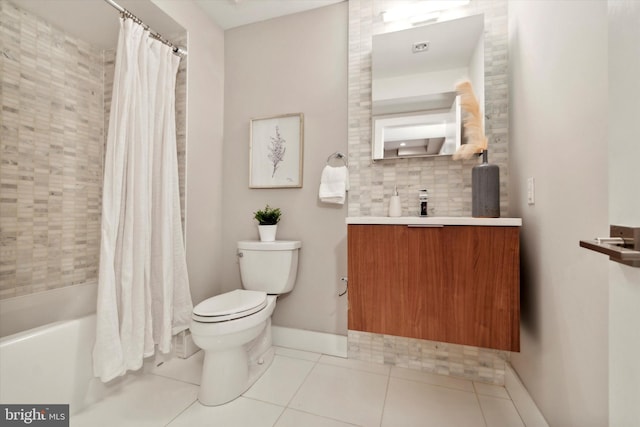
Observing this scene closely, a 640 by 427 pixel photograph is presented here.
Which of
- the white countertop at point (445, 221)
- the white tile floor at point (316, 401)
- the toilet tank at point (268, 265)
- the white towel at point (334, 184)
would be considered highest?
the white towel at point (334, 184)

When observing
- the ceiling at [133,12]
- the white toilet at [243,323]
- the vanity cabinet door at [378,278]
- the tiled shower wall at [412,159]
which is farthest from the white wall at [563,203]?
the ceiling at [133,12]

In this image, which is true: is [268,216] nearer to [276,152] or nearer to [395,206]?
[276,152]

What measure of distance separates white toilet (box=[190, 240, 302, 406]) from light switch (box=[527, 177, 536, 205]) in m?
1.28

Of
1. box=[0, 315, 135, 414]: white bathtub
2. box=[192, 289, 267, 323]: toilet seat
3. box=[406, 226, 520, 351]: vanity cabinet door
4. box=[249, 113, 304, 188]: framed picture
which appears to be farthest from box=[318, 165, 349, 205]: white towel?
box=[0, 315, 135, 414]: white bathtub

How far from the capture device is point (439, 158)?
5.36ft

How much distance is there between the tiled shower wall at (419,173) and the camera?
1520mm

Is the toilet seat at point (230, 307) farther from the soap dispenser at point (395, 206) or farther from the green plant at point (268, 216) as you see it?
the soap dispenser at point (395, 206)

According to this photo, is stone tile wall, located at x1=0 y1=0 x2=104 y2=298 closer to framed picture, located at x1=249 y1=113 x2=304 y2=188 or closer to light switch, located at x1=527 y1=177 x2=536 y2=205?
framed picture, located at x1=249 y1=113 x2=304 y2=188

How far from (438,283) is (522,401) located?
663 millimetres

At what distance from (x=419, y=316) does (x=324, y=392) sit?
65 cm

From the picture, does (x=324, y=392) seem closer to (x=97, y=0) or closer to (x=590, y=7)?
(x=590, y=7)

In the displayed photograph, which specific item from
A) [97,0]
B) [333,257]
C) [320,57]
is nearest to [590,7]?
[320,57]

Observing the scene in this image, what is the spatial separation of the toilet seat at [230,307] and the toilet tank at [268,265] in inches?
3.5

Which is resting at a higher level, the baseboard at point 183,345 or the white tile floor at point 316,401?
the baseboard at point 183,345
